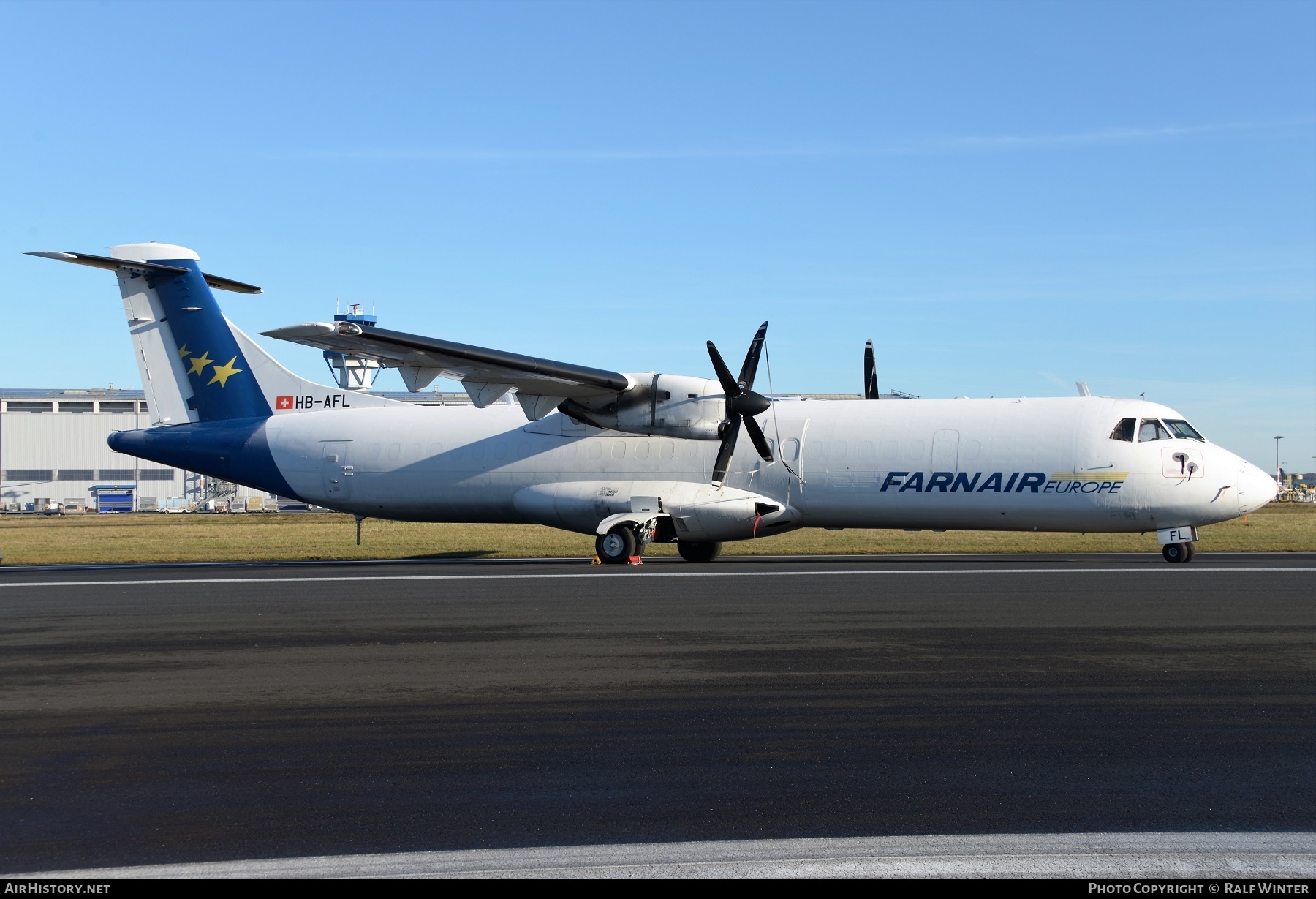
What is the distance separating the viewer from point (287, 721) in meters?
7.28

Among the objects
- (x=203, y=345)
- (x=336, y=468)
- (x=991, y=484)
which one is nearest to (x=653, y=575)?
(x=991, y=484)

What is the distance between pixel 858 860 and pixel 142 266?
25.9 m

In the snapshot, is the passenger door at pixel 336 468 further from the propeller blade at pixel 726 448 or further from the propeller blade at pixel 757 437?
the propeller blade at pixel 757 437

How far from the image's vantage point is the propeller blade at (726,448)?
74.7ft

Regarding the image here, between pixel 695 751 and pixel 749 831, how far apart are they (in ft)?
4.81

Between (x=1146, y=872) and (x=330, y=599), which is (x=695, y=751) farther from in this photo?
(x=330, y=599)

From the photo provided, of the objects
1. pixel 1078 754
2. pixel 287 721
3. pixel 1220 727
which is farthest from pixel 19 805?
pixel 1220 727

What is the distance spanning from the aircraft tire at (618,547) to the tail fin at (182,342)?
999cm

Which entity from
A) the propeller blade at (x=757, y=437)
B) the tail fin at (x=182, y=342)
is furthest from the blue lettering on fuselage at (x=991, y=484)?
the tail fin at (x=182, y=342)

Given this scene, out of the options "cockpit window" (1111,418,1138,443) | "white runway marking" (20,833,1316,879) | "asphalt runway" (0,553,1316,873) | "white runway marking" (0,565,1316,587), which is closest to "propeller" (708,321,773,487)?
"white runway marking" (0,565,1316,587)

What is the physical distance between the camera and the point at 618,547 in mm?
23266

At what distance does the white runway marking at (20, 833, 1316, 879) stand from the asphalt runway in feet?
0.41

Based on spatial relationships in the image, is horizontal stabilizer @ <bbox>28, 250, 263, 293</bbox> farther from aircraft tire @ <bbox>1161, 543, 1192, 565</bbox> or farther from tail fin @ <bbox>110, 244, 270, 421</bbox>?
aircraft tire @ <bbox>1161, 543, 1192, 565</bbox>

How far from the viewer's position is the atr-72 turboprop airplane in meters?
21.5
